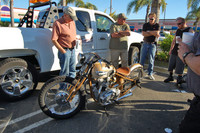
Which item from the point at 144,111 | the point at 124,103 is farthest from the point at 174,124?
the point at 124,103

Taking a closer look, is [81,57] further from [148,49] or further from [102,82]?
[148,49]

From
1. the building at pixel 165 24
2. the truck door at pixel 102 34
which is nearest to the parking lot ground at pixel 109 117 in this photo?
the truck door at pixel 102 34

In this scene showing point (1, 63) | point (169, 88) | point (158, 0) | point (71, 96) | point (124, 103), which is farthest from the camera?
point (158, 0)

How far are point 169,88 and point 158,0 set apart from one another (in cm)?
558

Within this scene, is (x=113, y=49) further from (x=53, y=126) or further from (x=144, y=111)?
(x=53, y=126)

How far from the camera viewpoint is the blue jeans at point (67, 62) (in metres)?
3.22

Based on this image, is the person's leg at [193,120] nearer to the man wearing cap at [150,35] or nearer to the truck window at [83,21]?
the truck window at [83,21]

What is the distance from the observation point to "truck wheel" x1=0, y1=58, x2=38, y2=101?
296 centimetres

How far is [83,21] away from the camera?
4227 mm

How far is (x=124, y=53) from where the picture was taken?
443 centimetres

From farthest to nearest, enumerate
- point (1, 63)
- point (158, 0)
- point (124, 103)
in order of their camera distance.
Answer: point (158, 0) → point (124, 103) → point (1, 63)

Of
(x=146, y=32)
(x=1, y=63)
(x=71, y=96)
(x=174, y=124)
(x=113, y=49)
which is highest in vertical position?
(x=146, y=32)

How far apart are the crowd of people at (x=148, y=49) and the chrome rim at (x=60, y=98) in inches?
29.6

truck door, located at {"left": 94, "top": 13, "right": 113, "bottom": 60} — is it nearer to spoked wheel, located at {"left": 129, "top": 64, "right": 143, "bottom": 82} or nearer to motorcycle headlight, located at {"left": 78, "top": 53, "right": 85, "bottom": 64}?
spoked wheel, located at {"left": 129, "top": 64, "right": 143, "bottom": 82}
